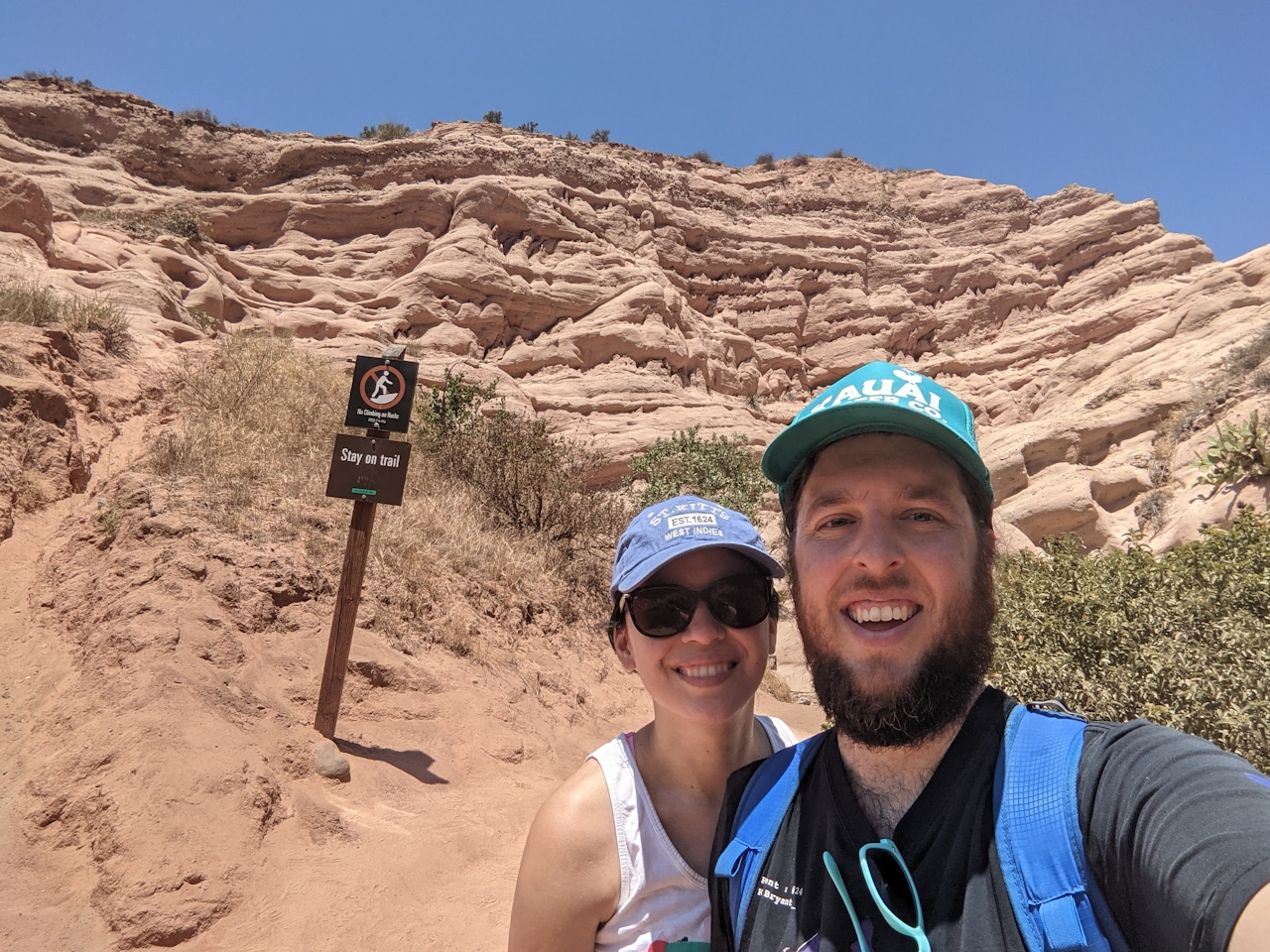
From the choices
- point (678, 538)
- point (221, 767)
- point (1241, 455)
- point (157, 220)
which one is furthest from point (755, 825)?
point (157, 220)

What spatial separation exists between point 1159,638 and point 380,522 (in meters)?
6.43

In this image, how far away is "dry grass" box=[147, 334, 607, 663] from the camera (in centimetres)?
657

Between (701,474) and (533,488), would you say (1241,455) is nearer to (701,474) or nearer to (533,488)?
(701,474)

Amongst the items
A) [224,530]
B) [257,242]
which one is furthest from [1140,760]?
[257,242]

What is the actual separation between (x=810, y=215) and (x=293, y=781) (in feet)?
106

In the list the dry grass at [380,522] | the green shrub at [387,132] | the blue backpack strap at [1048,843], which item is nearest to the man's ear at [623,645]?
the blue backpack strap at [1048,843]

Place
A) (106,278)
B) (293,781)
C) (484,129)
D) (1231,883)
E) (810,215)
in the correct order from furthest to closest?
1. (810,215)
2. (484,129)
3. (106,278)
4. (293,781)
5. (1231,883)

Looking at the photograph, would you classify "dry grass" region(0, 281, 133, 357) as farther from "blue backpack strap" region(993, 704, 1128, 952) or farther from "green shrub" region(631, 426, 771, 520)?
"blue backpack strap" region(993, 704, 1128, 952)

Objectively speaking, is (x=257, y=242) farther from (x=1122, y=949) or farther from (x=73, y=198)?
(x=1122, y=949)

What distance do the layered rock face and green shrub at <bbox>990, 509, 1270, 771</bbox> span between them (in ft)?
17.6

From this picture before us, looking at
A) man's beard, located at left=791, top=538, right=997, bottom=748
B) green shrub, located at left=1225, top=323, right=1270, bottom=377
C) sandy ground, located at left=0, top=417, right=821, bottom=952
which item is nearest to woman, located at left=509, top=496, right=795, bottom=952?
man's beard, located at left=791, top=538, right=997, bottom=748

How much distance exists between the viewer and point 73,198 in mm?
20156

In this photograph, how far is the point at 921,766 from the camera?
4.24 feet

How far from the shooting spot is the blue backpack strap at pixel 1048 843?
3.03 ft
